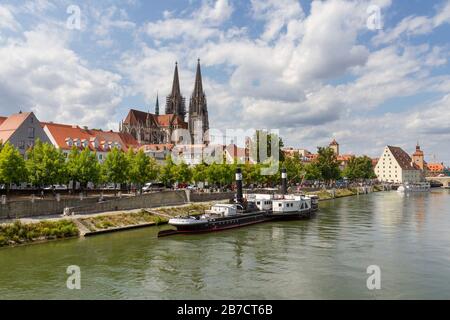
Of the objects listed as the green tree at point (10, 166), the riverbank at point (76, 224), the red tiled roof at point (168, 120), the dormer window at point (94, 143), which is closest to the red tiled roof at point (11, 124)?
the dormer window at point (94, 143)

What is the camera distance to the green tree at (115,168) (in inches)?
2714

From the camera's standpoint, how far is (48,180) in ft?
185

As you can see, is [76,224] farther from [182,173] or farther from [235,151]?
[235,151]

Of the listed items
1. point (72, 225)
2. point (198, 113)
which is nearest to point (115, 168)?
point (72, 225)

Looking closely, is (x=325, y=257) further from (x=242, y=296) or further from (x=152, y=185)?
(x=152, y=185)

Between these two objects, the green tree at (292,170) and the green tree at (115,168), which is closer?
the green tree at (115,168)

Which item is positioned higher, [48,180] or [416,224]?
[48,180]

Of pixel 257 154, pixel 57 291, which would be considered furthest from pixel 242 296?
pixel 257 154

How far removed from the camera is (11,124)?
251 ft

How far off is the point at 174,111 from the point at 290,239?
151 meters

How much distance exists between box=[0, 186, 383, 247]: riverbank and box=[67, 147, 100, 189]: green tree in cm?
1107

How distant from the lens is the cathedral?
160m

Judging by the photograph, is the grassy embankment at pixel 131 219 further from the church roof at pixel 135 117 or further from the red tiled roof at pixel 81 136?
the church roof at pixel 135 117
